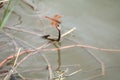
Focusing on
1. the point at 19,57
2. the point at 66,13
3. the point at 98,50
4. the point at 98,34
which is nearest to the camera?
the point at 19,57

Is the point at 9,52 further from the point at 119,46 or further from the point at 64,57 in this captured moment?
the point at 119,46

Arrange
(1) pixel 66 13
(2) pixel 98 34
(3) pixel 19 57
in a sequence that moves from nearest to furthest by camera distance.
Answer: (3) pixel 19 57
(2) pixel 98 34
(1) pixel 66 13

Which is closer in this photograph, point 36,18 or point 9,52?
point 9,52

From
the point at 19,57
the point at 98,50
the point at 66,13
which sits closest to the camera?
the point at 19,57

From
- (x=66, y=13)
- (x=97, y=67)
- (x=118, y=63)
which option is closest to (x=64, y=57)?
(x=97, y=67)

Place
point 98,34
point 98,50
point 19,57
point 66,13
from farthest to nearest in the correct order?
point 66,13
point 98,34
point 98,50
point 19,57

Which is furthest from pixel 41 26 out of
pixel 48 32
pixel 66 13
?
pixel 66 13

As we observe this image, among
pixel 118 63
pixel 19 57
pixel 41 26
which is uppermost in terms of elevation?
pixel 41 26

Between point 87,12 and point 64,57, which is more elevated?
point 87,12

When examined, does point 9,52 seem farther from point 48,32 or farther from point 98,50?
point 98,50
